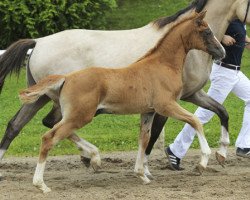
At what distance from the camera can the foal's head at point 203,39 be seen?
701 centimetres

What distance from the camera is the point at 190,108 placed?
1259cm

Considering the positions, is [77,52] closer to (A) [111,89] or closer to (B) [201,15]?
(A) [111,89]

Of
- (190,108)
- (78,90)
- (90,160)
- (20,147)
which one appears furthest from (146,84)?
(190,108)

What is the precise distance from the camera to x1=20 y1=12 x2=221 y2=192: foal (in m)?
6.58

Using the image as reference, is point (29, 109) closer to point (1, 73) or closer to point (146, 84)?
Result: point (1, 73)

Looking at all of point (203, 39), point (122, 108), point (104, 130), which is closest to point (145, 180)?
point (122, 108)

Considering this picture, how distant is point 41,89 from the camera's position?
259 inches

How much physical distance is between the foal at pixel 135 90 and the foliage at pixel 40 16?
8884 mm

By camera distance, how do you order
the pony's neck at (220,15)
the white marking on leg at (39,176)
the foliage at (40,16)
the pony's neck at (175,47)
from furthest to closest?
1. the foliage at (40,16)
2. the pony's neck at (220,15)
3. the pony's neck at (175,47)
4. the white marking on leg at (39,176)

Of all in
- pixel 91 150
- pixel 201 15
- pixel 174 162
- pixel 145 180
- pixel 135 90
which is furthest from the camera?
pixel 174 162

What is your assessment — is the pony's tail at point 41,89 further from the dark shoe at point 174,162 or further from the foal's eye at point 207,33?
the dark shoe at point 174,162

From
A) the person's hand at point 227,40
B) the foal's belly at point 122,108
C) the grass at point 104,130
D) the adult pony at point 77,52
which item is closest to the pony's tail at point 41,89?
the foal's belly at point 122,108

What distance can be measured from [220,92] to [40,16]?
8.44m

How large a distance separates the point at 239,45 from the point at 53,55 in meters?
2.17
